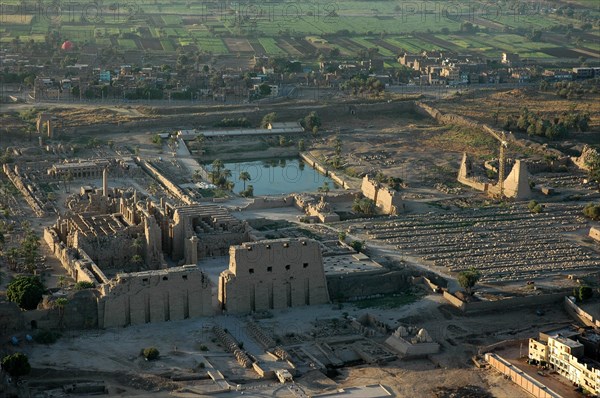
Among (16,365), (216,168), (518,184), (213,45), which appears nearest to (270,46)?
(213,45)

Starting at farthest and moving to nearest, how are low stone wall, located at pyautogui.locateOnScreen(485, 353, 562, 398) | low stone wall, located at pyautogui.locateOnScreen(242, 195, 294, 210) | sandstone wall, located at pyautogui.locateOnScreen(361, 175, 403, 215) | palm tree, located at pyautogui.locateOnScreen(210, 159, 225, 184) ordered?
palm tree, located at pyautogui.locateOnScreen(210, 159, 225, 184) < low stone wall, located at pyautogui.locateOnScreen(242, 195, 294, 210) < sandstone wall, located at pyautogui.locateOnScreen(361, 175, 403, 215) < low stone wall, located at pyautogui.locateOnScreen(485, 353, 562, 398)

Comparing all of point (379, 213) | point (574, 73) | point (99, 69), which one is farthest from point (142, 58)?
point (379, 213)

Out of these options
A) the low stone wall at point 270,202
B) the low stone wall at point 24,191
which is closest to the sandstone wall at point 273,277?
the low stone wall at point 270,202

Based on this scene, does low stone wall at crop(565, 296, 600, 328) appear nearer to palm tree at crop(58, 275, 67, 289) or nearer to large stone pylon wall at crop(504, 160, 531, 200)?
large stone pylon wall at crop(504, 160, 531, 200)

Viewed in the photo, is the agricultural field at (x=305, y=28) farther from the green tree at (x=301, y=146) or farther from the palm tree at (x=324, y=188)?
the palm tree at (x=324, y=188)

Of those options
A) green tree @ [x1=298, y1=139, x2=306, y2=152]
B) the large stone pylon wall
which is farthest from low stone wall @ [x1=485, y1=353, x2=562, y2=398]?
green tree @ [x1=298, y1=139, x2=306, y2=152]
